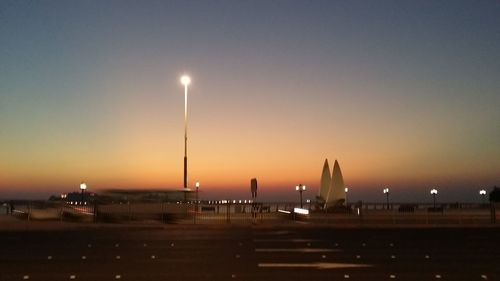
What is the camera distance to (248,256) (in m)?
17.5

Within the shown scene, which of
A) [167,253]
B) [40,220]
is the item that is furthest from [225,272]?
[40,220]

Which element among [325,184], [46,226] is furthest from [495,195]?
[46,226]

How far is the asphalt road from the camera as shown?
45.6 ft

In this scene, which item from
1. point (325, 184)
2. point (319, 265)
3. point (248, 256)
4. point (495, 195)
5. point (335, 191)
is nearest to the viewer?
point (319, 265)

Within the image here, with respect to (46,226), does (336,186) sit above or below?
above

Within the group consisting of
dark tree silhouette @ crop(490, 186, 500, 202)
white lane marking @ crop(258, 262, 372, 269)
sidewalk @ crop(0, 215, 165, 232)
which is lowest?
white lane marking @ crop(258, 262, 372, 269)

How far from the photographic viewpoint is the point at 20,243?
A: 21.5 m

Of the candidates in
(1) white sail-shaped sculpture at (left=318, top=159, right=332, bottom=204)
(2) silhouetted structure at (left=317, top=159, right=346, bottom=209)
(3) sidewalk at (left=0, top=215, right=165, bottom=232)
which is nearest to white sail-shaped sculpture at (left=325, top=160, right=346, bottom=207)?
(2) silhouetted structure at (left=317, top=159, right=346, bottom=209)

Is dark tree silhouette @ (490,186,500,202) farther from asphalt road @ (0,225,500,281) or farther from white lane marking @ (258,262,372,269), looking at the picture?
white lane marking @ (258,262,372,269)

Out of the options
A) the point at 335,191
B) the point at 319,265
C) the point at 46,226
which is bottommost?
the point at 319,265

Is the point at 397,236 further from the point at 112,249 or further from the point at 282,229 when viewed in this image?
the point at 112,249

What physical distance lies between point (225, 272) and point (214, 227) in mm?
16979

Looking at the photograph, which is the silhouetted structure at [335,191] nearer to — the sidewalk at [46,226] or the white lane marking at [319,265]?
the sidewalk at [46,226]

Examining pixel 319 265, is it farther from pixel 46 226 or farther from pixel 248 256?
pixel 46 226
